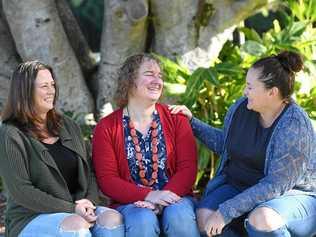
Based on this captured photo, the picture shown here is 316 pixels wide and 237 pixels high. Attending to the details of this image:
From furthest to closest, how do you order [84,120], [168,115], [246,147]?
[84,120] → [168,115] → [246,147]

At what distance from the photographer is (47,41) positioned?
5.80 metres

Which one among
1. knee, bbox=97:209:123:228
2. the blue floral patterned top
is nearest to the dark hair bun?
the blue floral patterned top

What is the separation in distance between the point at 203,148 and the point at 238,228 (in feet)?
4.98

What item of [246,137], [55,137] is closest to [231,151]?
[246,137]

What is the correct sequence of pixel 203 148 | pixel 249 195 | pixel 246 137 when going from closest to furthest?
pixel 249 195
pixel 246 137
pixel 203 148

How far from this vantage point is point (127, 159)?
3.99 m

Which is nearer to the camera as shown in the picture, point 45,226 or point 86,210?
point 45,226

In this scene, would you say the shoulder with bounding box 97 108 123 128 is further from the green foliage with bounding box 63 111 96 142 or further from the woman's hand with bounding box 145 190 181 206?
the green foliage with bounding box 63 111 96 142

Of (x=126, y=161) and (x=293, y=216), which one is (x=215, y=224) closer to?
(x=293, y=216)

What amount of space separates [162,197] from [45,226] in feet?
2.15

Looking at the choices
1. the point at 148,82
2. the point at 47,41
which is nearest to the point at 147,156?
the point at 148,82

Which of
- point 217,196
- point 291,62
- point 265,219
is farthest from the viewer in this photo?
point 217,196

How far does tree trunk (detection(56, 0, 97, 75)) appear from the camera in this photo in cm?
629

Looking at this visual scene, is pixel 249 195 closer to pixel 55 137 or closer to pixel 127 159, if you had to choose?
pixel 127 159
